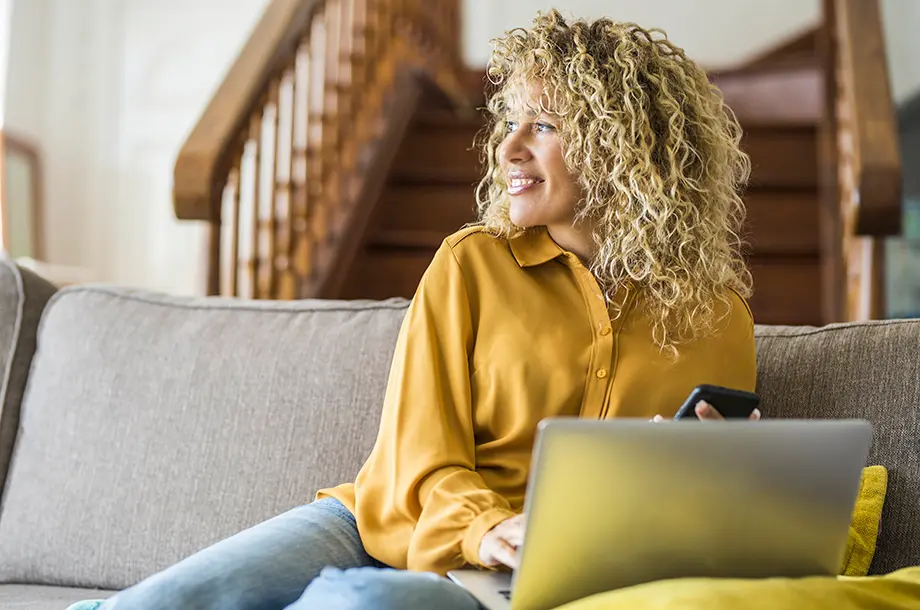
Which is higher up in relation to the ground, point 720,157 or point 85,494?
point 720,157

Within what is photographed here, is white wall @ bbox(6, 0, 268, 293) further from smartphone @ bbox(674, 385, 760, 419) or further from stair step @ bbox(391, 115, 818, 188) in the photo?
smartphone @ bbox(674, 385, 760, 419)

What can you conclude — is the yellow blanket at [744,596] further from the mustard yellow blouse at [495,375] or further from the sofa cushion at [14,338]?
the sofa cushion at [14,338]

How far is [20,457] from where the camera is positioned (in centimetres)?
172

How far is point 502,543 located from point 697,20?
445 centimetres

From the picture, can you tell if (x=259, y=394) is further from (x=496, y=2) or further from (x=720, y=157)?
(x=496, y=2)

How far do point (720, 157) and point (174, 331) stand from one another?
927 millimetres

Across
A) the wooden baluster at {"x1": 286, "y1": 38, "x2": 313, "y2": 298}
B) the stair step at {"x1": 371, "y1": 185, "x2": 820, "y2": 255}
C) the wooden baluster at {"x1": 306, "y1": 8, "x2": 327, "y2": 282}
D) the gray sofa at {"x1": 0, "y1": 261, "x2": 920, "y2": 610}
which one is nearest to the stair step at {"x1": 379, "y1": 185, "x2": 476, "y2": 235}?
the stair step at {"x1": 371, "y1": 185, "x2": 820, "y2": 255}

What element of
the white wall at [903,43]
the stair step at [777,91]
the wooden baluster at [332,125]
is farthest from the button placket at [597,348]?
the white wall at [903,43]

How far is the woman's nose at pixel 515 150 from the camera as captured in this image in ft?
4.78

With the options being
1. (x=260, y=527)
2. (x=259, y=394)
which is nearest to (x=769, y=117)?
(x=259, y=394)

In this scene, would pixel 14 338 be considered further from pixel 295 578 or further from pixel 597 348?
pixel 597 348

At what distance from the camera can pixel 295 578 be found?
115 cm

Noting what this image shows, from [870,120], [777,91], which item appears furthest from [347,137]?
[777,91]

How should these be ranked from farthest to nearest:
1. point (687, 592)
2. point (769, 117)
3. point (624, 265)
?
point (769, 117), point (624, 265), point (687, 592)
